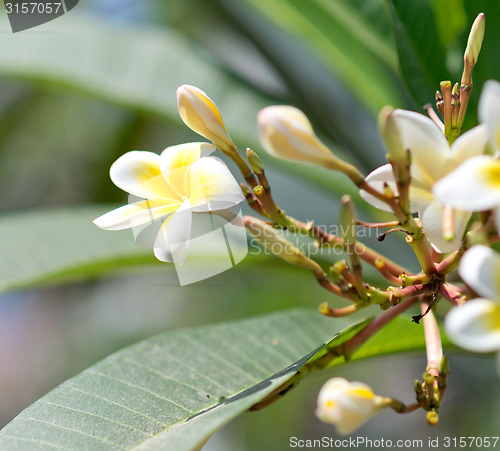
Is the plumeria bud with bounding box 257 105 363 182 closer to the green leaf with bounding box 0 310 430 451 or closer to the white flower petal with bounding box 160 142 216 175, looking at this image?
the white flower petal with bounding box 160 142 216 175

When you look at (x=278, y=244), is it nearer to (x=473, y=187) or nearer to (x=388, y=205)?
(x=388, y=205)

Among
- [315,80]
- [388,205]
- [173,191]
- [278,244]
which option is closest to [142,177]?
[173,191]

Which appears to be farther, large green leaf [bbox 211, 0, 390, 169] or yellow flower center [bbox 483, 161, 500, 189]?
large green leaf [bbox 211, 0, 390, 169]

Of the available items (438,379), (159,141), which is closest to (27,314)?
(159,141)

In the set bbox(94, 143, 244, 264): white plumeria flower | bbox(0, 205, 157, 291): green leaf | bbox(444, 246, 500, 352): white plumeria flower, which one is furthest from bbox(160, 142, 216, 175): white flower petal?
bbox(0, 205, 157, 291): green leaf

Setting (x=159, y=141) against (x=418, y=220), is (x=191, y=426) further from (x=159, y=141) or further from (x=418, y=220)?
(x=159, y=141)


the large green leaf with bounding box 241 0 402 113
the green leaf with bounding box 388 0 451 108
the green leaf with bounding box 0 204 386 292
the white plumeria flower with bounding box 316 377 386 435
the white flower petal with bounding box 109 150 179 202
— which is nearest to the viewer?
the white plumeria flower with bounding box 316 377 386 435

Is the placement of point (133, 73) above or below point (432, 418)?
above
